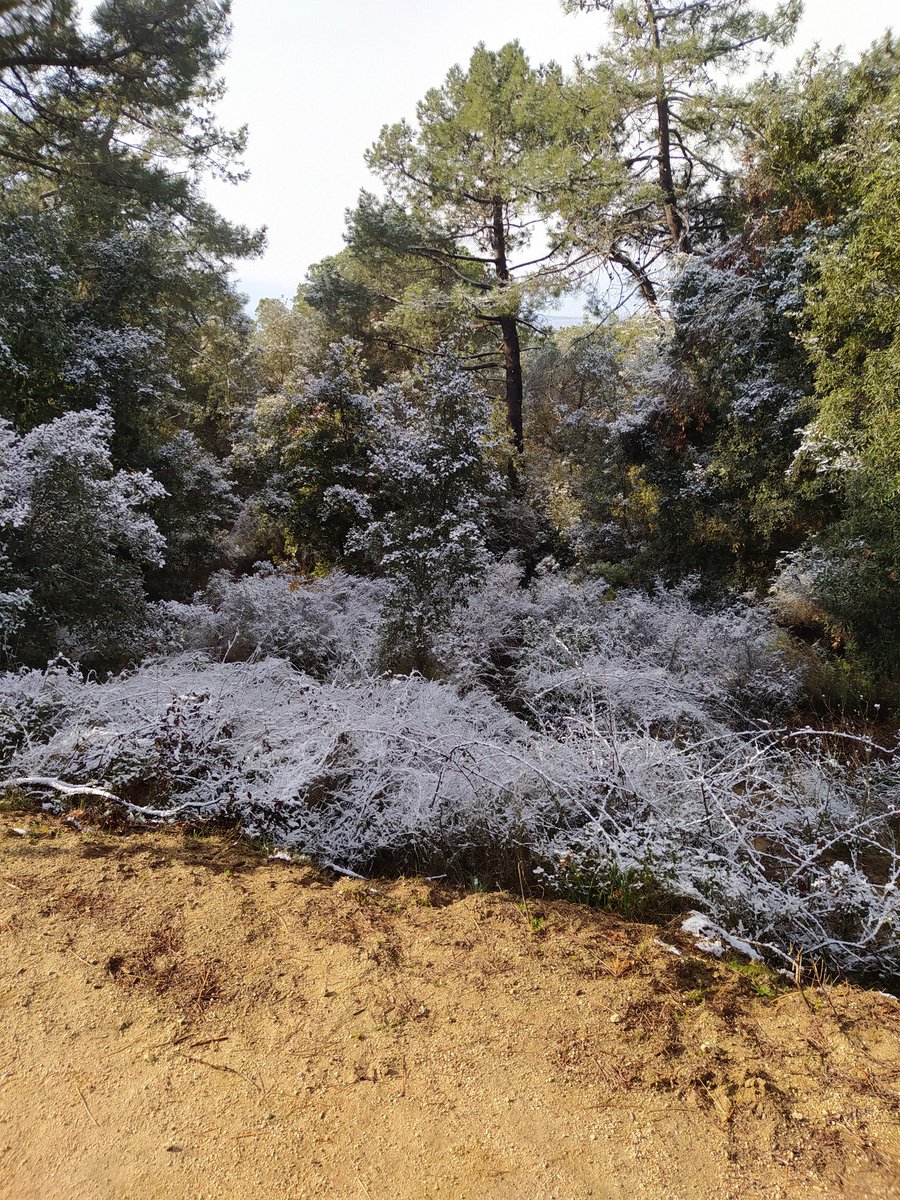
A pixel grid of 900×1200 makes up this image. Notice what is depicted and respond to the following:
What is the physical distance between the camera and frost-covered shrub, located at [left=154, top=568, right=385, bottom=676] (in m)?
6.92

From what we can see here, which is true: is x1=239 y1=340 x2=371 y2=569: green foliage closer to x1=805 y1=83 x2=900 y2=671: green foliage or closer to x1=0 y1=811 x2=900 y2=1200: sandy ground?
x1=805 y1=83 x2=900 y2=671: green foliage

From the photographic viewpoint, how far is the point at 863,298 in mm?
6094

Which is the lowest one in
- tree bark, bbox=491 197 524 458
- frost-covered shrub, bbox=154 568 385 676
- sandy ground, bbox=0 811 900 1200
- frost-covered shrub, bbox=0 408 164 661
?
sandy ground, bbox=0 811 900 1200

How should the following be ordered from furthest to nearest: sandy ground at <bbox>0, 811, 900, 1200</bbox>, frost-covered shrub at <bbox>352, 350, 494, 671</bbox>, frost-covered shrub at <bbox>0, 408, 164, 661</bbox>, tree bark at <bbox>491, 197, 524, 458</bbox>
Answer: tree bark at <bbox>491, 197, 524, 458</bbox>, frost-covered shrub at <bbox>352, 350, 494, 671</bbox>, frost-covered shrub at <bbox>0, 408, 164, 661</bbox>, sandy ground at <bbox>0, 811, 900, 1200</bbox>

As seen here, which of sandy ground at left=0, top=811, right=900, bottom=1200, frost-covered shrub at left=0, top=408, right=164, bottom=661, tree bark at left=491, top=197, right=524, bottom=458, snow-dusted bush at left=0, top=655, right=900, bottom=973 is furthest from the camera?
tree bark at left=491, top=197, right=524, bottom=458

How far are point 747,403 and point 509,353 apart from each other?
19.7 feet

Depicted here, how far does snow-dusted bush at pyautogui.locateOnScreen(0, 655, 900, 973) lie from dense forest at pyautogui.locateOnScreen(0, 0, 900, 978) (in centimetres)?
3

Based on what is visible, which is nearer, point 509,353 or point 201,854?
point 201,854

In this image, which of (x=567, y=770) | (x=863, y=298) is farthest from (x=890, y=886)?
(x=863, y=298)

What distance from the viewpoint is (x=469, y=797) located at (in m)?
3.21

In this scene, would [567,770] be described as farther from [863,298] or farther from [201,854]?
[863,298]

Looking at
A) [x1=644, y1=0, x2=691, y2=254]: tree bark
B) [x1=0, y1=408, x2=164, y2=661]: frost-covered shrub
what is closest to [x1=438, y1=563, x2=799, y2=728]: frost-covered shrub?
[x1=0, y1=408, x2=164, y2=661]: frost-covered shrub

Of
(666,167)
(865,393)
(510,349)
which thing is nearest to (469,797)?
(865,393)

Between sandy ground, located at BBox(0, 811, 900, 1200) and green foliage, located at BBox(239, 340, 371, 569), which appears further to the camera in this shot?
green foliage, located at BBox(239, 340, 371, 569)
